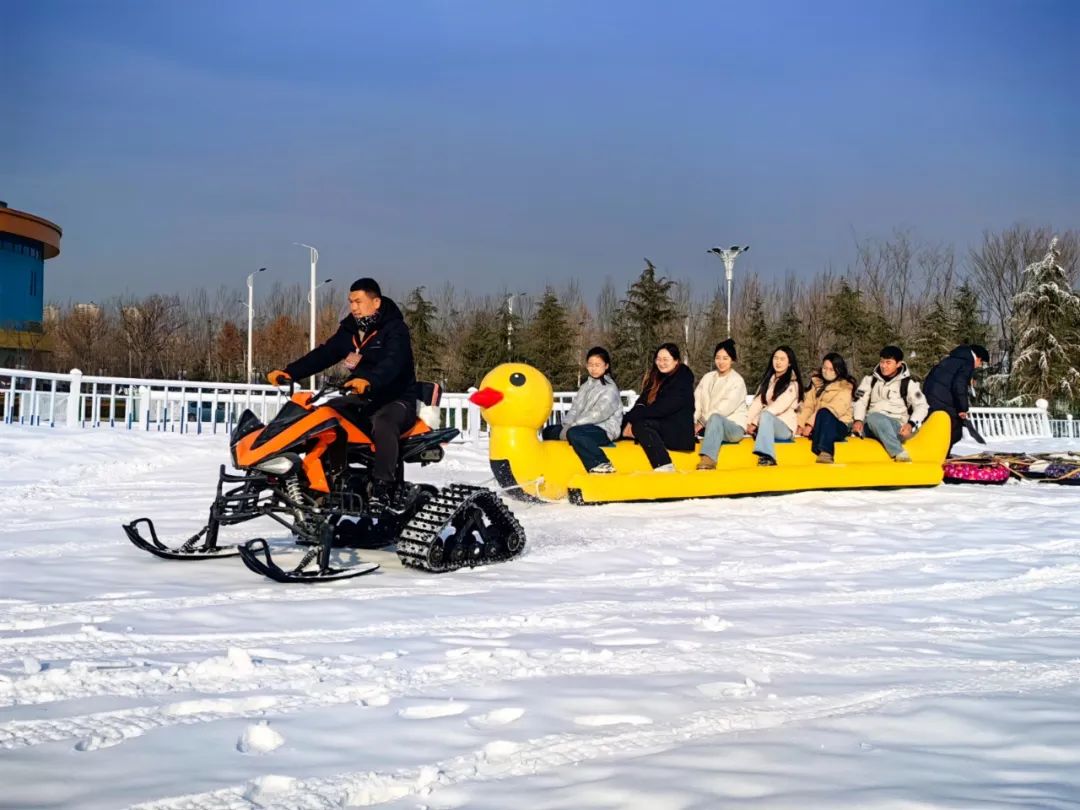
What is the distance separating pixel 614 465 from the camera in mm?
9383

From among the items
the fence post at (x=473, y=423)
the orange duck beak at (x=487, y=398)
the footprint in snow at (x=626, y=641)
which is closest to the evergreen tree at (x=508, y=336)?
the fence post at (x=473, y=423)

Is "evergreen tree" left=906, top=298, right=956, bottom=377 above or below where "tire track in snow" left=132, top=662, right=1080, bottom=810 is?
above

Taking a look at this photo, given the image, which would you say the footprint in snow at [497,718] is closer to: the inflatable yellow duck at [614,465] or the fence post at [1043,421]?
the inflatable yellow duck at [614,465]

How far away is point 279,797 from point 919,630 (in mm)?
3138

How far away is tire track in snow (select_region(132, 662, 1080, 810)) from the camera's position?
247 cm

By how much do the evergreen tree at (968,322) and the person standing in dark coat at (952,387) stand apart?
25.4 meters

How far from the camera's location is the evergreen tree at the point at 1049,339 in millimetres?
30656

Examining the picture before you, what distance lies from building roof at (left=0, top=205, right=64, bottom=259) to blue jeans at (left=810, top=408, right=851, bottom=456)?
45038mm

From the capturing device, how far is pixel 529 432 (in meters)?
9.11

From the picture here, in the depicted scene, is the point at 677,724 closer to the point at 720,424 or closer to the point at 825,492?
the point at 720,424

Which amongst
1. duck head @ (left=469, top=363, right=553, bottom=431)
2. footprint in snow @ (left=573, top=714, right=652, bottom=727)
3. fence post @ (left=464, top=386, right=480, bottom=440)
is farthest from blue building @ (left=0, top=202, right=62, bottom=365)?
footprint in snow @ (left=573, top=714, right=652, bottom=727)

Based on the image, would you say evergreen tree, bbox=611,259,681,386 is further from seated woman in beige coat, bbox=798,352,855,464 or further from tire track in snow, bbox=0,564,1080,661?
tire track in snow, bbox=0,564,1080,661

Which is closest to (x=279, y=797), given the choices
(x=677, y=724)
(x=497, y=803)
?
(x=497, y=803)

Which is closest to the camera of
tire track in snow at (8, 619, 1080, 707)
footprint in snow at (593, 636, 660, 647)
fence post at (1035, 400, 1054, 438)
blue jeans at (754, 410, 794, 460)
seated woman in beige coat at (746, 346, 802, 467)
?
tire track in snow at (8, 619, 1080, 707)
